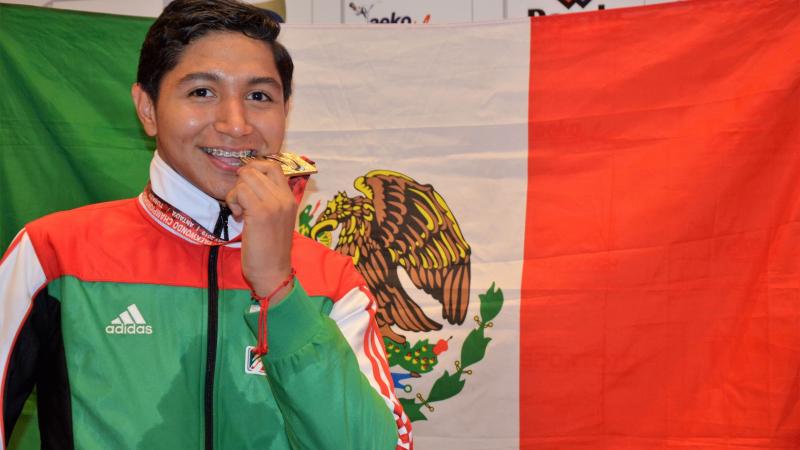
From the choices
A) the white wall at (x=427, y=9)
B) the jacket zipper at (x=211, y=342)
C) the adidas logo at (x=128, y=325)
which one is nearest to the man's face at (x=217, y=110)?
the jacket zipper at (x=211, y=342)

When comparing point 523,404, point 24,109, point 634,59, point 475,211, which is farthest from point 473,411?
point 24,109

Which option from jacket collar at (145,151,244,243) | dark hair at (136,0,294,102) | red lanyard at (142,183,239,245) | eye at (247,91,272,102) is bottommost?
red lanyard at (142,183,239,245)

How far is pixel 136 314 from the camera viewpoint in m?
1.26

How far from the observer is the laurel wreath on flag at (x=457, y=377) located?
2.23 m

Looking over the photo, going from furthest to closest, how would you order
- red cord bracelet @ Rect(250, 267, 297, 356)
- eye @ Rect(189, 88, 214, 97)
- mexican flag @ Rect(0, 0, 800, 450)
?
mexican flag @ Rect(0, 0, 800, 450), eye @ Rect(189, 88, 214, 97), red cord bracelet @ Rect(250, 267, 297, 356)

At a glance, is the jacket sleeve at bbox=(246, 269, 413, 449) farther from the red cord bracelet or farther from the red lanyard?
the red lanyard

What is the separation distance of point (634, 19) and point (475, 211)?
0.65 metres

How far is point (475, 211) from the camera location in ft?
7.54

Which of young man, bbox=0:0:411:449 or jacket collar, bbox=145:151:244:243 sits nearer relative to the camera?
young man, bbox=0:0:411:449

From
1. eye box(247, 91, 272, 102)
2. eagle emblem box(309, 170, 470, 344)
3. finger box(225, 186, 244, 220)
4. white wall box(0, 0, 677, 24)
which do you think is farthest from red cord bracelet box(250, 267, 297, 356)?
white wall box(0, 0, 677, 24)

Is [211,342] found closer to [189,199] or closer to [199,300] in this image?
[199,300]

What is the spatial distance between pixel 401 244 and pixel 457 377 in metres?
0.38

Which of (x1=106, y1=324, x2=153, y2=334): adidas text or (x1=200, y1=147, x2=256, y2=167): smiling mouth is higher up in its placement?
(x1=200, y1=147, x2=256, y2=167): smiling mouth

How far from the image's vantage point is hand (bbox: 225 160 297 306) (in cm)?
109
